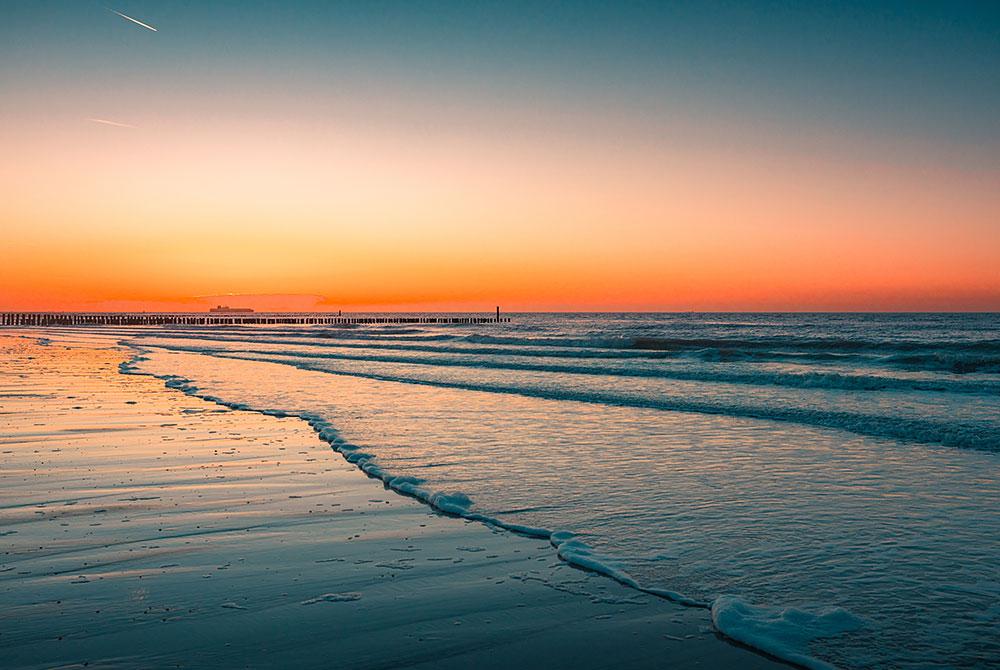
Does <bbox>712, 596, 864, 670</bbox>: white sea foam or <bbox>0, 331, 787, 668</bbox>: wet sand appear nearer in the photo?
<bbox>0, 331, 787, 668</bbox>: wet sand

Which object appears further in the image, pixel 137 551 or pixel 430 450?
pixel 430 450

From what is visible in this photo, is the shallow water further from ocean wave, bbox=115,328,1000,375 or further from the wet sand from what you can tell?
ocean wave, bbox=115,328,1000,375

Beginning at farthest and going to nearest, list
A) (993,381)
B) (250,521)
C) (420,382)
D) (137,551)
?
(420,382), (993,381), (250,521), (137,551)

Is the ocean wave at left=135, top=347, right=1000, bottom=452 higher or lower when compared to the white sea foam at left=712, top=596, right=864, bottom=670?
lower

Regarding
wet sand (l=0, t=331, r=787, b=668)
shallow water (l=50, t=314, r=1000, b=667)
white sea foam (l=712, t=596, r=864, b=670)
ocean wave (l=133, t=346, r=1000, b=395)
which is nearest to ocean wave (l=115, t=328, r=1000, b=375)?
ocean wave (l=133, t=346, r=1000, b=395)

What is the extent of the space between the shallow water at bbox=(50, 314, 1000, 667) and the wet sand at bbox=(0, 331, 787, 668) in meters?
0.65

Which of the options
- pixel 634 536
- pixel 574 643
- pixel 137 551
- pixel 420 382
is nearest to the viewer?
pixel 574 643

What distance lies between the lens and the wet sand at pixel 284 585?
3721mm

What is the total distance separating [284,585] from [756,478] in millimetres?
5684

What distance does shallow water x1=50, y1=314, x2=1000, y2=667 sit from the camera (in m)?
4.36

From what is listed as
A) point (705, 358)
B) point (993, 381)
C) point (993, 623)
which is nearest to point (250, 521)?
point (993, 623)

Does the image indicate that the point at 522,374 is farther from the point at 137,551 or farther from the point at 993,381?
the point at 137,551

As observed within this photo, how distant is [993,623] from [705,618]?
1.66 m

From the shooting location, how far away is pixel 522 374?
25.2 meters
